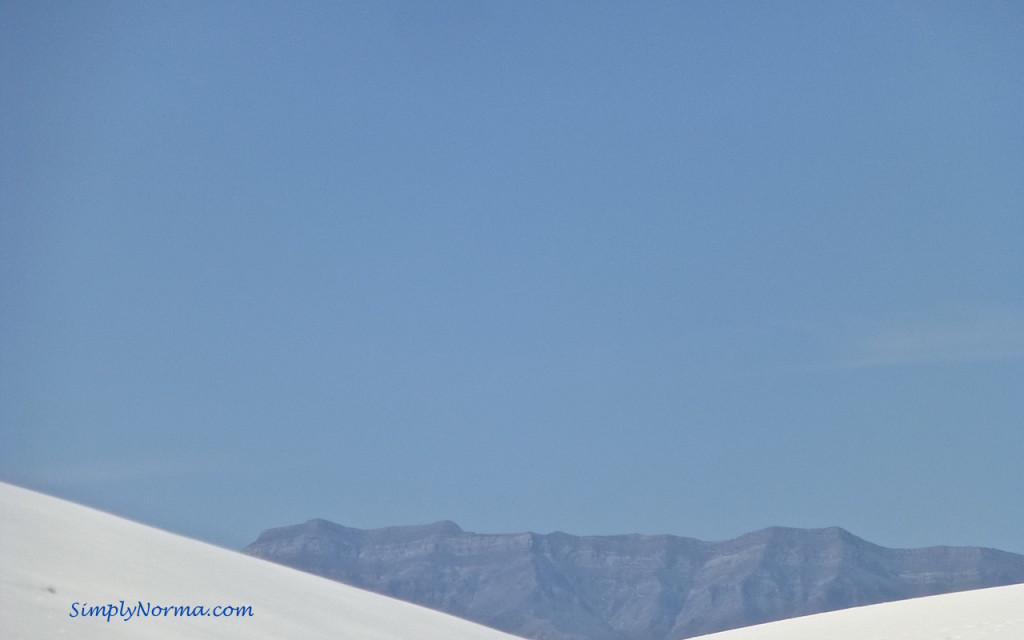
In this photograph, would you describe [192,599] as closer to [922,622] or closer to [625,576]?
[922,622]

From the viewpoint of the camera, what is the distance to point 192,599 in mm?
8500

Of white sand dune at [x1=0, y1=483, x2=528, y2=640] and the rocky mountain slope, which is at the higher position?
the rocky mountain slope

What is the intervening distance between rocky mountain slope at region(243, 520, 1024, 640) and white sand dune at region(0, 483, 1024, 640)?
433 ft

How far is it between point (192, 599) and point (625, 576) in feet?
515

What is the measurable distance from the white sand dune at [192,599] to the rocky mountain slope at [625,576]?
5191 inches

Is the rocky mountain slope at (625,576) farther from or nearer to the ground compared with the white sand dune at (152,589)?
farther from the ground

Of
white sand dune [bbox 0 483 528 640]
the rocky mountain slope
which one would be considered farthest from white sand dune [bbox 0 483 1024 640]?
the rocky mountain slope

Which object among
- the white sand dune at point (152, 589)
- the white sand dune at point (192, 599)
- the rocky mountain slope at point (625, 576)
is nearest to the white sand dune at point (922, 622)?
the white sand dune at point (192, 599)

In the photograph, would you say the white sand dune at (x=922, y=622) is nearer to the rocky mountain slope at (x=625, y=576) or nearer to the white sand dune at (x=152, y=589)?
the white sand dune at (x=152, y=589)

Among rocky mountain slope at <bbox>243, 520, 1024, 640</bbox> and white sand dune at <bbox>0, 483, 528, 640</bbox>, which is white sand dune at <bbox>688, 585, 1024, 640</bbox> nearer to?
white sand dune at <bbox>0, 483, 528, 640</bbox>

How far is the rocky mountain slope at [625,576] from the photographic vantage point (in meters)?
147

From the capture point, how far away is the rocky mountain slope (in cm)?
14712

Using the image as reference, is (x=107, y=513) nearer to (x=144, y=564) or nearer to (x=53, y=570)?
(x=144, y=564)

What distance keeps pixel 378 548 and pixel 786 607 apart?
54.5 m
